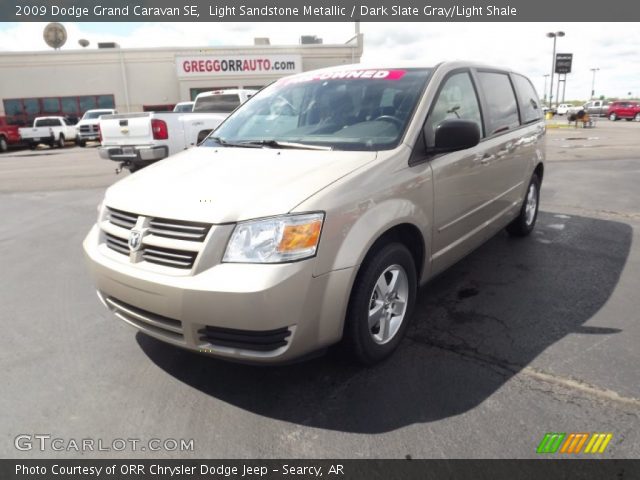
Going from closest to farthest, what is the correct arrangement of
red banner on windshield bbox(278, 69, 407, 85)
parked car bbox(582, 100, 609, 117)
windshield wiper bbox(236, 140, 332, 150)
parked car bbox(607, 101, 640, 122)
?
windshield wiper bbox(236, 140, 332, 150) → red banner on windshield bbox(278, 69, 407, 85) → parked car bbox(607, 101, 640, 122) → parked car bbox(582, 100, 609, 117)

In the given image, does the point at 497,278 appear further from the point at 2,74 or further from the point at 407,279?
the point at 2,74

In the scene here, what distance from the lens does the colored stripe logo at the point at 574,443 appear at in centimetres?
236

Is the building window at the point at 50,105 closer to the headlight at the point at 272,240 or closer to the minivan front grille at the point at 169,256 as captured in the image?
the minivan front grille at the point at 169,256

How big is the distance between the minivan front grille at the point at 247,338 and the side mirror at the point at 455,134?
5.27 feet

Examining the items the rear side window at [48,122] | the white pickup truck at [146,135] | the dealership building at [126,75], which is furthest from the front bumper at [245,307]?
the dealership building at [126,75]

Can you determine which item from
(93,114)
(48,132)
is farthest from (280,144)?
(93,114)

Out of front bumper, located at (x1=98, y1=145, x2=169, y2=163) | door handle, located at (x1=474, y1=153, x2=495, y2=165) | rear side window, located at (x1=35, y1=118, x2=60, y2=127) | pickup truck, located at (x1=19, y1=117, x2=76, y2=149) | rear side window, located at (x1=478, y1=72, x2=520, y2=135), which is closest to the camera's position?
door handle, located at (x1=474, y1=153, x2=495, y2=165)

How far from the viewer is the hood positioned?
2.56m

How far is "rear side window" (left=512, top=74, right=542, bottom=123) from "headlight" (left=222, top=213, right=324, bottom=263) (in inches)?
145

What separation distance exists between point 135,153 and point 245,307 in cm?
830

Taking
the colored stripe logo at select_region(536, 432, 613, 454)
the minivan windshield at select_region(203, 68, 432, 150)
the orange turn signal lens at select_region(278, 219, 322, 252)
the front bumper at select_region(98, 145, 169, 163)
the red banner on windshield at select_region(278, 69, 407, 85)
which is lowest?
the colored stripe logo at select_region(536, 432, 613, 454)

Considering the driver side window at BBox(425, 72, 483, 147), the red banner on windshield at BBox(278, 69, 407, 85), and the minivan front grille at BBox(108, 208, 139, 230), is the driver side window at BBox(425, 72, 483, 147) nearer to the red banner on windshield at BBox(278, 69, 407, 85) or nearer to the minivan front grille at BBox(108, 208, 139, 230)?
the red banner on windshield at BBox(278, 69, 407, 85)

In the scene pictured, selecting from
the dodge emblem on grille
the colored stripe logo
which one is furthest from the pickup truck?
the colored stripe logo

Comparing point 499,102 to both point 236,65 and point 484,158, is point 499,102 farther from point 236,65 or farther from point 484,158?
point 236,65
